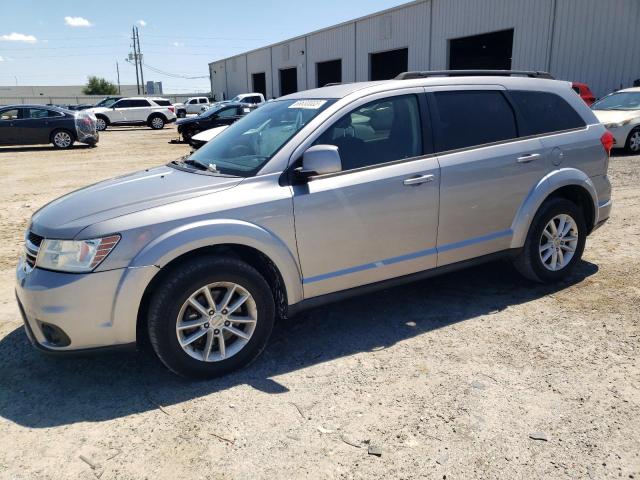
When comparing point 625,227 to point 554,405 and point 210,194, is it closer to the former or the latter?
point 554,405

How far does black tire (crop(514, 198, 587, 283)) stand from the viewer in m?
4.30

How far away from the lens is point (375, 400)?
2.96m

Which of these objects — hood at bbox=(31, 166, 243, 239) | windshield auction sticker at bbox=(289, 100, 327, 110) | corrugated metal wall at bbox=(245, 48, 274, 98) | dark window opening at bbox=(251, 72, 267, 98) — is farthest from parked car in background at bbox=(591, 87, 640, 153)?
dark window opening at bbox=(251, 72, 267, 98)

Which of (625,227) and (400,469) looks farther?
(625,227)

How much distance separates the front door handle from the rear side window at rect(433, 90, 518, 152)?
279 millimetres

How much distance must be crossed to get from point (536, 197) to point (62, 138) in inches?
697

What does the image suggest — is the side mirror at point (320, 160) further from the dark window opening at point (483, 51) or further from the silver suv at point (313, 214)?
the dark window opening at point (483, 51)

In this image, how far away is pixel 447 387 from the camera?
3.06 m

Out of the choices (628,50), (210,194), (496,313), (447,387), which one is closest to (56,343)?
(210,194)

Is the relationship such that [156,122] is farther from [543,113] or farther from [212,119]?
[543,113]

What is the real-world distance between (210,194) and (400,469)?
1.86m

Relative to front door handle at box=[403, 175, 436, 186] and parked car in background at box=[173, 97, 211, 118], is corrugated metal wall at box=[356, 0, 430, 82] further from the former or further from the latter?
front door handle at box=[403, 175, 436, 186]

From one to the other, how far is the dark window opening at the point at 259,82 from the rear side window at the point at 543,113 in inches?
1674

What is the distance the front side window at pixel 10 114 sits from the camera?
56.1 feet
